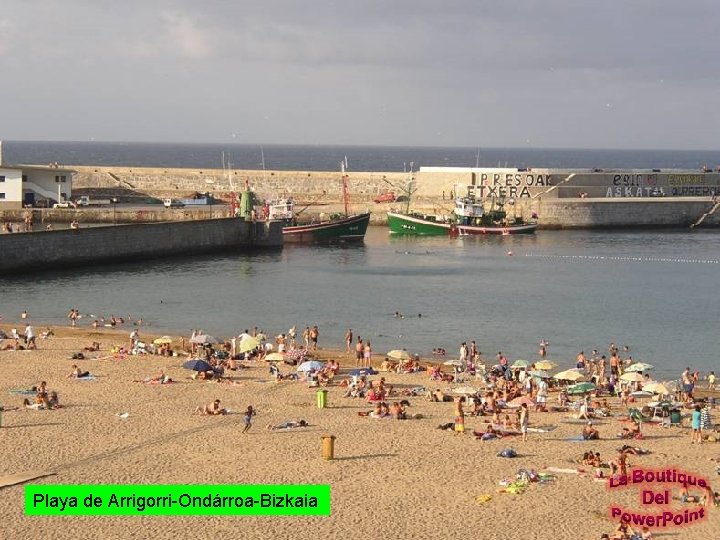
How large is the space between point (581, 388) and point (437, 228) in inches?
2036

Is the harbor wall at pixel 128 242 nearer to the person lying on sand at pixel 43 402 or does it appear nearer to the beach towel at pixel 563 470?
the person lying on sand at pixel 43 402

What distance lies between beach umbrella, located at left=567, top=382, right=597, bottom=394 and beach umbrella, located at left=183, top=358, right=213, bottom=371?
32.1ft

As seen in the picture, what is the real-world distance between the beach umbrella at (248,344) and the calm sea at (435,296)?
177 inches

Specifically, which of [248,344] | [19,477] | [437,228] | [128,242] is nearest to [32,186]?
[128,242]

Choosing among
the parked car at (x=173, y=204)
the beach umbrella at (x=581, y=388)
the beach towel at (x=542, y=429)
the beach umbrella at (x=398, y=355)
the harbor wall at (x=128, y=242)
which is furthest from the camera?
the parked car at (x=173, y=204)

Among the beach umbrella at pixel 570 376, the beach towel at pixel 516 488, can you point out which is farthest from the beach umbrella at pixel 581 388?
the beach towel at pixel 516 488

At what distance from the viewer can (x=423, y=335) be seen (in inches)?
1578

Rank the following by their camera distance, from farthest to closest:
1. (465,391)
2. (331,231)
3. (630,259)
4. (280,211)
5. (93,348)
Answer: (280,211)
(331,231)
(630,259)
(93,348)
(465,391)

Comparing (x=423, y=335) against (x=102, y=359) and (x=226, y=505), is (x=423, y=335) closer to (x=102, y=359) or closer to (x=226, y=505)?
(x=102, y=359)

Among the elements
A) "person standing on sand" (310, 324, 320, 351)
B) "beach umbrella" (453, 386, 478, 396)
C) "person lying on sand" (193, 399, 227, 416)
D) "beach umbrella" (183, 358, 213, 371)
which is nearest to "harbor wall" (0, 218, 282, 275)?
"person standing on sand" (310, 324, 320, 351)

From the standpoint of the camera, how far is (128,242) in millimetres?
60875

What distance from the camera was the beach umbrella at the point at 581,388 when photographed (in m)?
28.6

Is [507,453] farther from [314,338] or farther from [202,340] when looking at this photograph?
[314,338]

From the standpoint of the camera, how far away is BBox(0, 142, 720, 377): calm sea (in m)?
39.9
